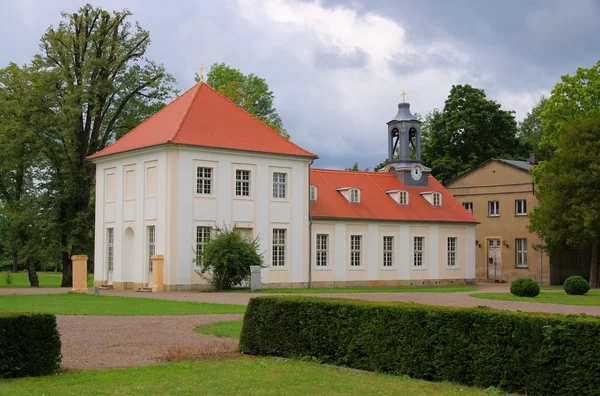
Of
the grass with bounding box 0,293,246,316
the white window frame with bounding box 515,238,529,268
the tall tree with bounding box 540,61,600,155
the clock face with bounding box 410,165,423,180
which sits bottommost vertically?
the grass with bounding box 0,293,246,316

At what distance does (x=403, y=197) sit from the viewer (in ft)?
163

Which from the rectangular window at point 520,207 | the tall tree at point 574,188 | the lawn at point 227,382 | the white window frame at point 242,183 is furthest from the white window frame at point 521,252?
the lawn at point 227,382

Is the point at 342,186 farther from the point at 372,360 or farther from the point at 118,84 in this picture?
the point at 372,360

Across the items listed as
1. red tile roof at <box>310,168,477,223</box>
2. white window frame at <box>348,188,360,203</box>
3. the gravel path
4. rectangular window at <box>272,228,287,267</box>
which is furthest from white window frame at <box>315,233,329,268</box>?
the gravel path

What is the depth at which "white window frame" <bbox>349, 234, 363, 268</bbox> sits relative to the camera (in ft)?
151

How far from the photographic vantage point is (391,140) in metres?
53.8

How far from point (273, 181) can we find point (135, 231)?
704 cm

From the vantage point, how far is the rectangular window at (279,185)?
4262 cm

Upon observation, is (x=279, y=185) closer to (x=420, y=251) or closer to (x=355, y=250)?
(x=355, y=250)

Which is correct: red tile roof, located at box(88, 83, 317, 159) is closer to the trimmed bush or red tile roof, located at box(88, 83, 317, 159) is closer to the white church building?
the white church building

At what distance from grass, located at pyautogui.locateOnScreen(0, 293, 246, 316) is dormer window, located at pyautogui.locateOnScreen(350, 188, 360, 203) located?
18259 mm

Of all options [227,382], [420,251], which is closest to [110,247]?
[420,251]

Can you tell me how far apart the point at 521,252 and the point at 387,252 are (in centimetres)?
1175

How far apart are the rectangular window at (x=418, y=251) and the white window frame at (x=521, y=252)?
29.7 feet
